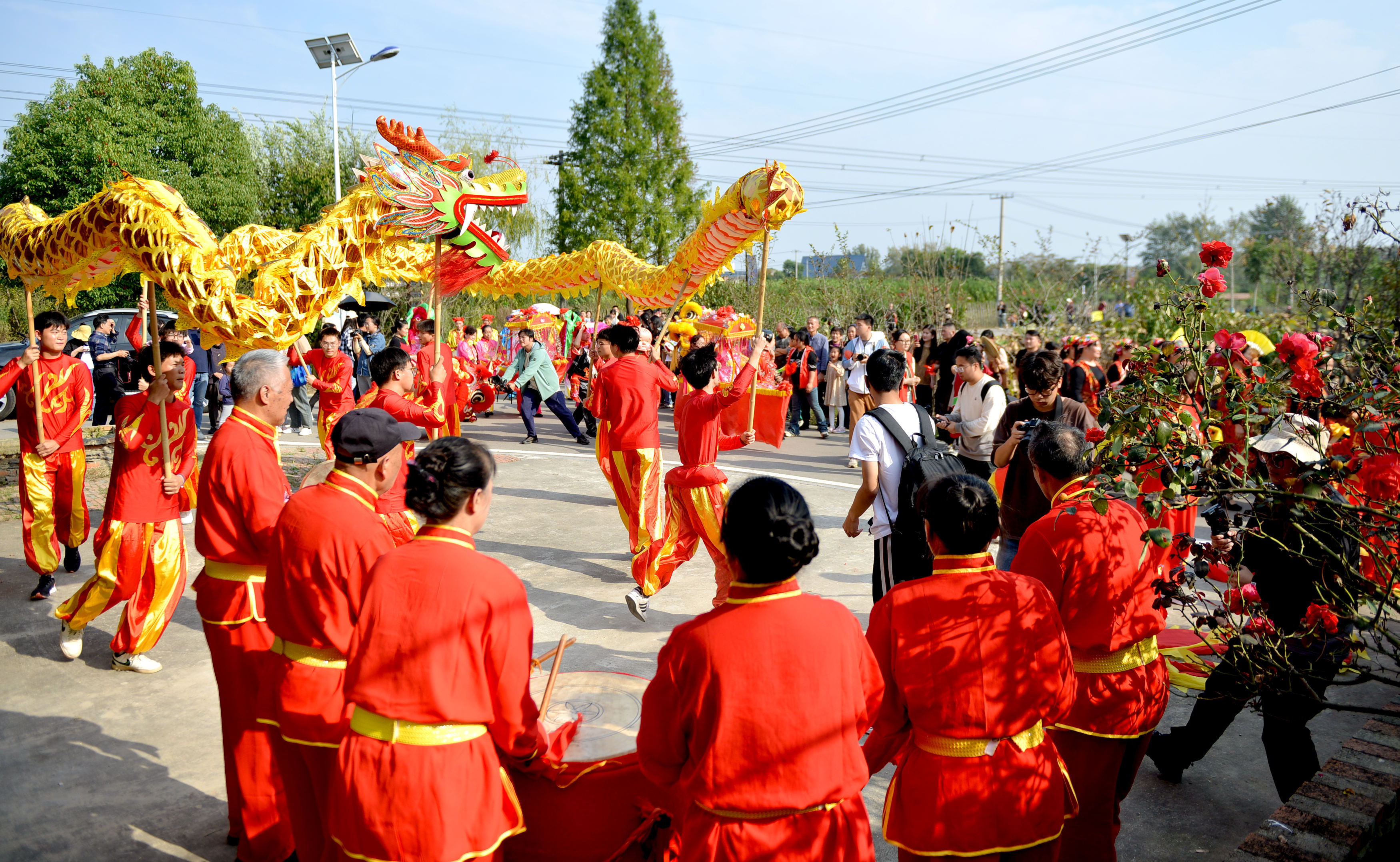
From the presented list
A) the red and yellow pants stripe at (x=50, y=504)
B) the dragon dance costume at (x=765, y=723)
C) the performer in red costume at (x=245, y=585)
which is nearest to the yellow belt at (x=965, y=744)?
the dragon dance costume at (x=765, y=723)

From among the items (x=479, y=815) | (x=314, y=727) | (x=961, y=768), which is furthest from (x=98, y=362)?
(x=961, y=768)

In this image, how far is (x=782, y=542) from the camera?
6.31 feet

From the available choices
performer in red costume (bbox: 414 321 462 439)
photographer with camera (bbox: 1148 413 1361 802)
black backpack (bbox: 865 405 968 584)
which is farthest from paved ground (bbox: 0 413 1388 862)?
performer in red costume (bbox: 414 321 462 439)

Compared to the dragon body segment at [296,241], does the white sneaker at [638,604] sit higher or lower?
lower

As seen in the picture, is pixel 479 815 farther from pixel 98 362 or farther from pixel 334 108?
pixel 334 108

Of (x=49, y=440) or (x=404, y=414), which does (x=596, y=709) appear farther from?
(x=49, y=440)

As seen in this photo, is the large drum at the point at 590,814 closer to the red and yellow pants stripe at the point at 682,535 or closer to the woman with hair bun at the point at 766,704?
the woman with hair bun at the point at 766,704

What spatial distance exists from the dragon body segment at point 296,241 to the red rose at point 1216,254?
376 cm

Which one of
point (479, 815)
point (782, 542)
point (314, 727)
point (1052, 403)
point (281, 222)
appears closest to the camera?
point (782, 542)

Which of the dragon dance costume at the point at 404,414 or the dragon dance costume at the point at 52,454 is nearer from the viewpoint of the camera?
the dragon dance costume at the point at 404,414

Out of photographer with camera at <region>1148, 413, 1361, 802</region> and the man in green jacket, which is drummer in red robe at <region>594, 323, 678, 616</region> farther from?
the man in green jacket

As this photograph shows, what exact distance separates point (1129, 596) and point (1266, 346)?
380 inches

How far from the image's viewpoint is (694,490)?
224 inches

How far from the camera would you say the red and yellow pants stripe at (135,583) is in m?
4.81
